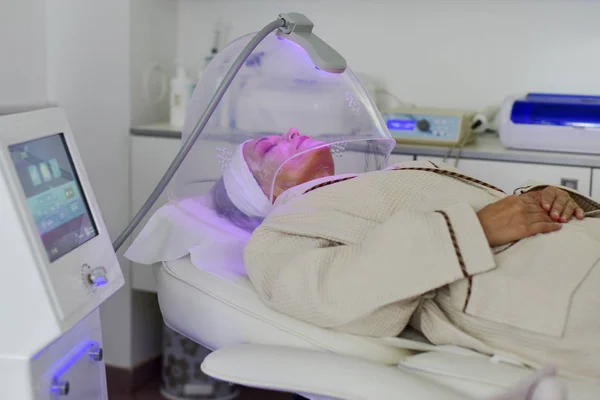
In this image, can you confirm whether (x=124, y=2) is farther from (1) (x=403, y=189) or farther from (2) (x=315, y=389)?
(2) (x=315, y=389)

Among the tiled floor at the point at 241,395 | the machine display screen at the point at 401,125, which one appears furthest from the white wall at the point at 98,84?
the machine display screen at the point at 401,125

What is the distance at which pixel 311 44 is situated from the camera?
48.7 inches

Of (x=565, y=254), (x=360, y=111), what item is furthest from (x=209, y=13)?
(x=565, y=254)

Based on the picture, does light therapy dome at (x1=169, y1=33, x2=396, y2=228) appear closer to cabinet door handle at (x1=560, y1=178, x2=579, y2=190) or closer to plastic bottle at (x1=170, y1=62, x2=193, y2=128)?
cabinet door handle at (x1=560, y1=178, x2=579, y2=190)

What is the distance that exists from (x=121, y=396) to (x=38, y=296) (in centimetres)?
154

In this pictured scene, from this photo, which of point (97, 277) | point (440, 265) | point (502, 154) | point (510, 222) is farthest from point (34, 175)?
point (502, 154)

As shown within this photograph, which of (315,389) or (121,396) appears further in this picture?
(121,396)

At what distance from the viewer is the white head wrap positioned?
1304mm

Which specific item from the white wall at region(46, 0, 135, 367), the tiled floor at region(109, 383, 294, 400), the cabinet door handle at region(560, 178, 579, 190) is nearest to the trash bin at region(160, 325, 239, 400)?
the tiled floor at region(109, 383, 294, 400)

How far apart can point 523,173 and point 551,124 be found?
5.9 inches

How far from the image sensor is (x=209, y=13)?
2461mm

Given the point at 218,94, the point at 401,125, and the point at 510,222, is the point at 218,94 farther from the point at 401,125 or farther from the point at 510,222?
the point at 401,125

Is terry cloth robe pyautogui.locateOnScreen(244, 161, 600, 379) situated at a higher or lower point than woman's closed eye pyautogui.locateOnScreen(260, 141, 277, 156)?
lower

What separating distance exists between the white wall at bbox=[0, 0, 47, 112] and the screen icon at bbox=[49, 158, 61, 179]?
1.09 m
